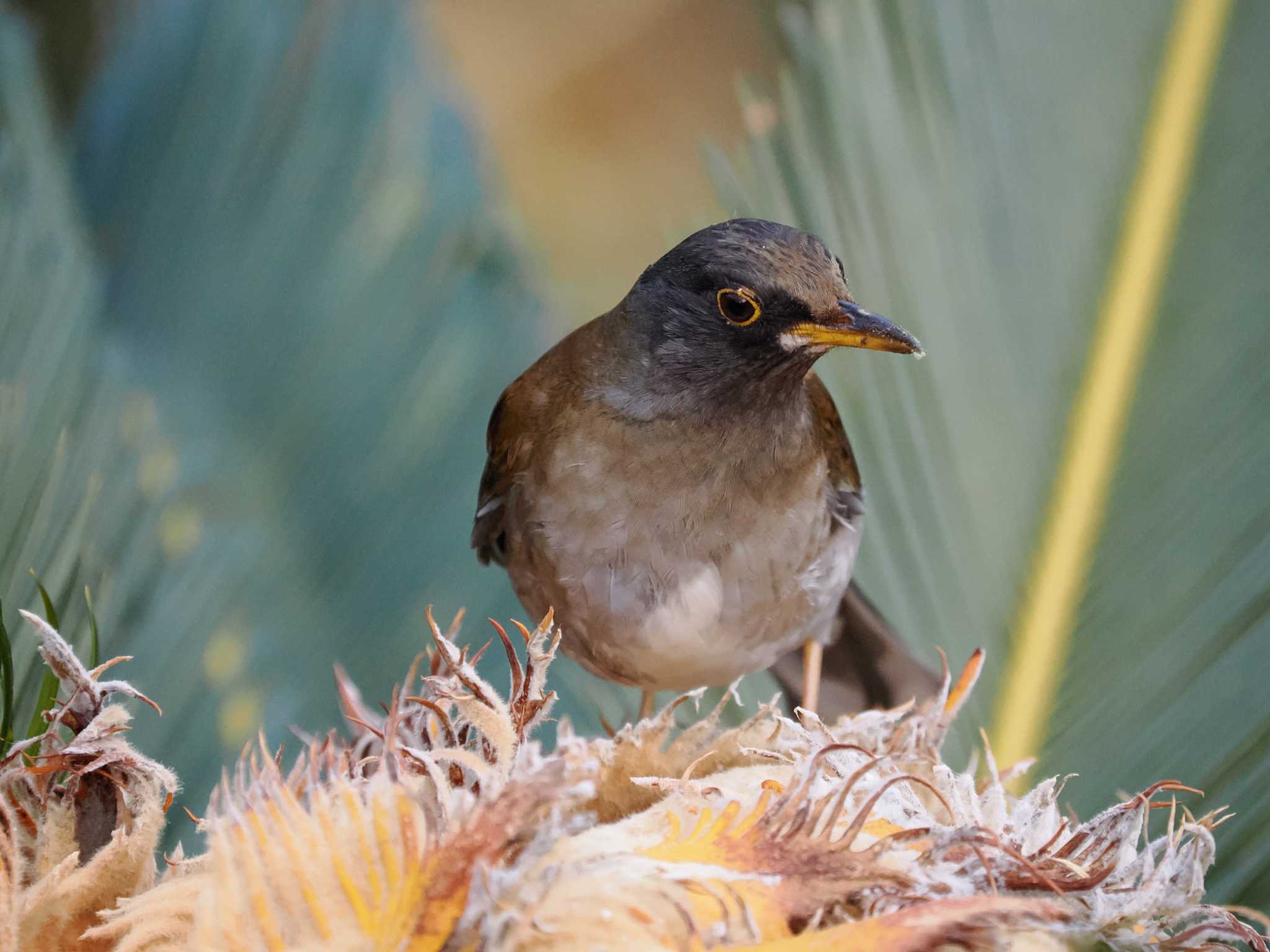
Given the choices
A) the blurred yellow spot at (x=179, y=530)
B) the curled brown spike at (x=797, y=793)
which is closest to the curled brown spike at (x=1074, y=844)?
the curled brown spike at (x=797, y=793)

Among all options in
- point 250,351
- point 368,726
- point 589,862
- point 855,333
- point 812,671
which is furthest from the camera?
point 812,671

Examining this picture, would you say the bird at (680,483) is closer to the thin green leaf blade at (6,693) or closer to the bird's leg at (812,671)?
the bird's leg at (812,671)

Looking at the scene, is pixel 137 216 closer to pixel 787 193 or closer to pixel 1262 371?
pixel 787 193

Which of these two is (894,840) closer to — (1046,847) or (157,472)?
(1046,847)

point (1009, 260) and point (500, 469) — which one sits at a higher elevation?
point (1009, 260)

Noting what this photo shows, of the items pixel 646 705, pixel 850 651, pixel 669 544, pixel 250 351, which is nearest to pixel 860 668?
pixel 850 651

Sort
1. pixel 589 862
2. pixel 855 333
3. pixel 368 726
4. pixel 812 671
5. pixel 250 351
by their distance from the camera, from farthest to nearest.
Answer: pixel 812 671, pixel 250 351, pixel 855 333, pixel 368 726, pixel 589 862

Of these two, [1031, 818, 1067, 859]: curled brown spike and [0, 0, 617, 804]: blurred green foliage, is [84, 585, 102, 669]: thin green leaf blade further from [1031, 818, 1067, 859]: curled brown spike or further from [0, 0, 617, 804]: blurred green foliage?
[1031, 818, 1067, 859]: curled brown spike
